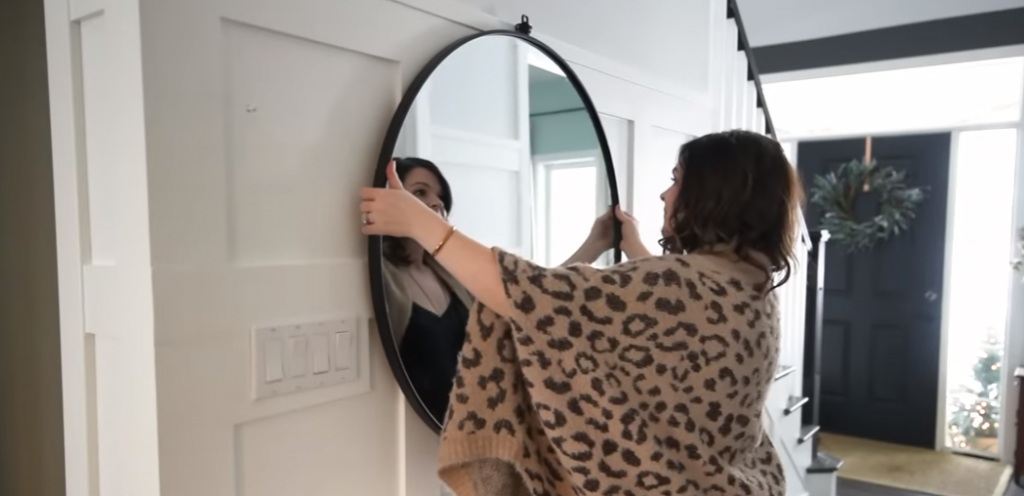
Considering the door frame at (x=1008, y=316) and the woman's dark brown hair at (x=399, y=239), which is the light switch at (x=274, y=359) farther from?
the door frame at (x=1008, y=316)

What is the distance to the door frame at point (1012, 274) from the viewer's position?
3896mm

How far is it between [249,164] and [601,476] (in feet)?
2.16

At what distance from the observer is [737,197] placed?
110 cm

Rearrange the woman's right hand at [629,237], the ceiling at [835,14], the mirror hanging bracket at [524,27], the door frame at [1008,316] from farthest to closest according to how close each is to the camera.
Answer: the door frame at [1008,316]
the ceiling at [835,14]
the woman's right hand at [629,237]
the mirror hanging bracket at [524,27]

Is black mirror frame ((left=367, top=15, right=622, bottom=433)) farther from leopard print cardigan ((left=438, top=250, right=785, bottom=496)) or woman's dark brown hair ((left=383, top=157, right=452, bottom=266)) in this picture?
leopard print cardigan ((left=438, top=250, right=785, bottom=496))

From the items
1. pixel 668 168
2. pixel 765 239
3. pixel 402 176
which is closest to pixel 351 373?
pixel 402 176

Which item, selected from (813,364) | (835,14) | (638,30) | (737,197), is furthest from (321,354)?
(835,14)

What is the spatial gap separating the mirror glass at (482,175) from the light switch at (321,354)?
11 cm

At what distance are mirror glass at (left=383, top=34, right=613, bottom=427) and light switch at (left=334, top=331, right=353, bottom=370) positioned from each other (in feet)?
0.25

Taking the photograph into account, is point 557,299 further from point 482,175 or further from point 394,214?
point 482,175

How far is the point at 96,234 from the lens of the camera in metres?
1.01

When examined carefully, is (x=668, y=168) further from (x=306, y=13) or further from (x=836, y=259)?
(x=836, y=259)

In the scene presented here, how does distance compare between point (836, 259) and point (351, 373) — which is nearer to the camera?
point (351, 373)

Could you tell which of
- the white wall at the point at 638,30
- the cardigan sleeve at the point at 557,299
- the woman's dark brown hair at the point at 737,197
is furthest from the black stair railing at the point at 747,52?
the cardigan sleeve at the point at 557,299
